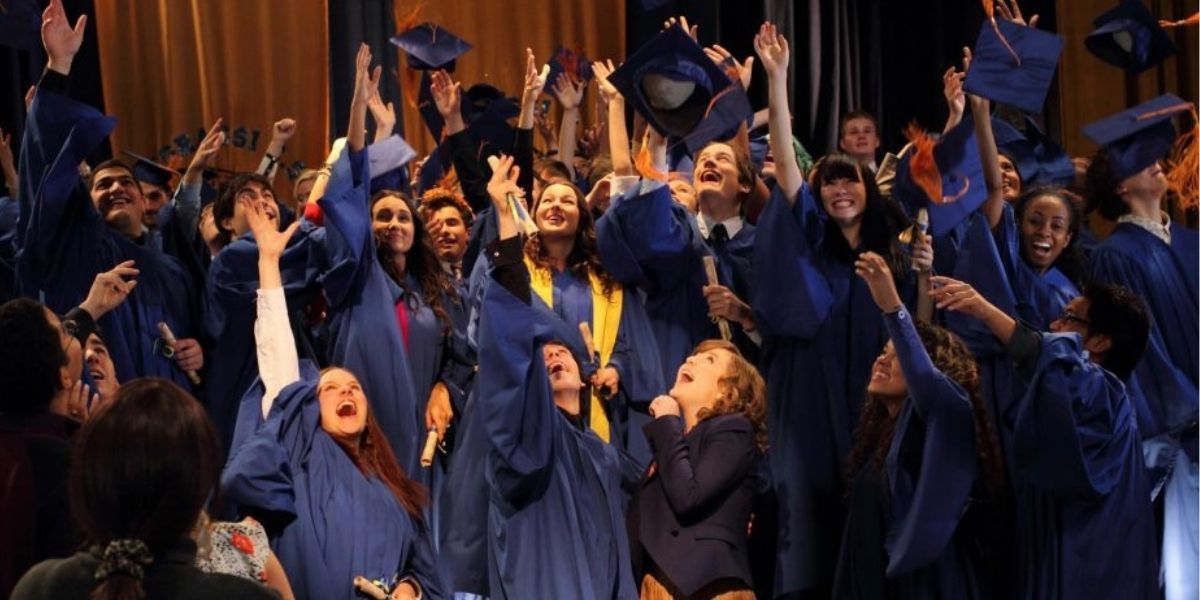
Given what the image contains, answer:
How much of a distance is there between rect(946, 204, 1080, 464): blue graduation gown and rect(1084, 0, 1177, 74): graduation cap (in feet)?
2.83

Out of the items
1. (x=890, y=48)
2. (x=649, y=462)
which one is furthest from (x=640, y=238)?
(x=890, y=48)

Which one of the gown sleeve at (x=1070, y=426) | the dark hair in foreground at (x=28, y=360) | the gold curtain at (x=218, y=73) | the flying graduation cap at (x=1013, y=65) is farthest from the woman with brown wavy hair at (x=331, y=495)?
the gold curtain at (x=218, y=73)

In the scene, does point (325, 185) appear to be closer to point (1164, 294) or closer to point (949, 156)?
point (949, 156)

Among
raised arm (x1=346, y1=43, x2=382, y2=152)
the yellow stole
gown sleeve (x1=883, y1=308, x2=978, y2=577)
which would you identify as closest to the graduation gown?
raised arm (x1=346, y1=43, x2=382, y2=152)

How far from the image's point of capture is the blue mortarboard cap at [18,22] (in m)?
5.74

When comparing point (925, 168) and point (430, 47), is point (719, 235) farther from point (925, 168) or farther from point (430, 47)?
point (430, 47)

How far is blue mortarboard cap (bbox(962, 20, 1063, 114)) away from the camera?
568cm

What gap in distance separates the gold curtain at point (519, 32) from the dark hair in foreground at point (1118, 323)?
3760 mm

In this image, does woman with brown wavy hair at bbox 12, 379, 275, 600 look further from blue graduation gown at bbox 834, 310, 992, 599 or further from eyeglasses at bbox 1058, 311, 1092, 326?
eyeglasses at bbox 1058, 311, 1092, 326

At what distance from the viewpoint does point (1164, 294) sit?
5.75 m

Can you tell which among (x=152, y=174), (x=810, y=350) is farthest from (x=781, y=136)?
(x=152, y=174)

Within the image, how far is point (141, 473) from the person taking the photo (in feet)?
8.68

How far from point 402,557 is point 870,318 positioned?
5.50ft

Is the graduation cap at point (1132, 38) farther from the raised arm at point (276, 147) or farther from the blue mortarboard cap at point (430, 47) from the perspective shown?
the raised arm at point (276, 147)
